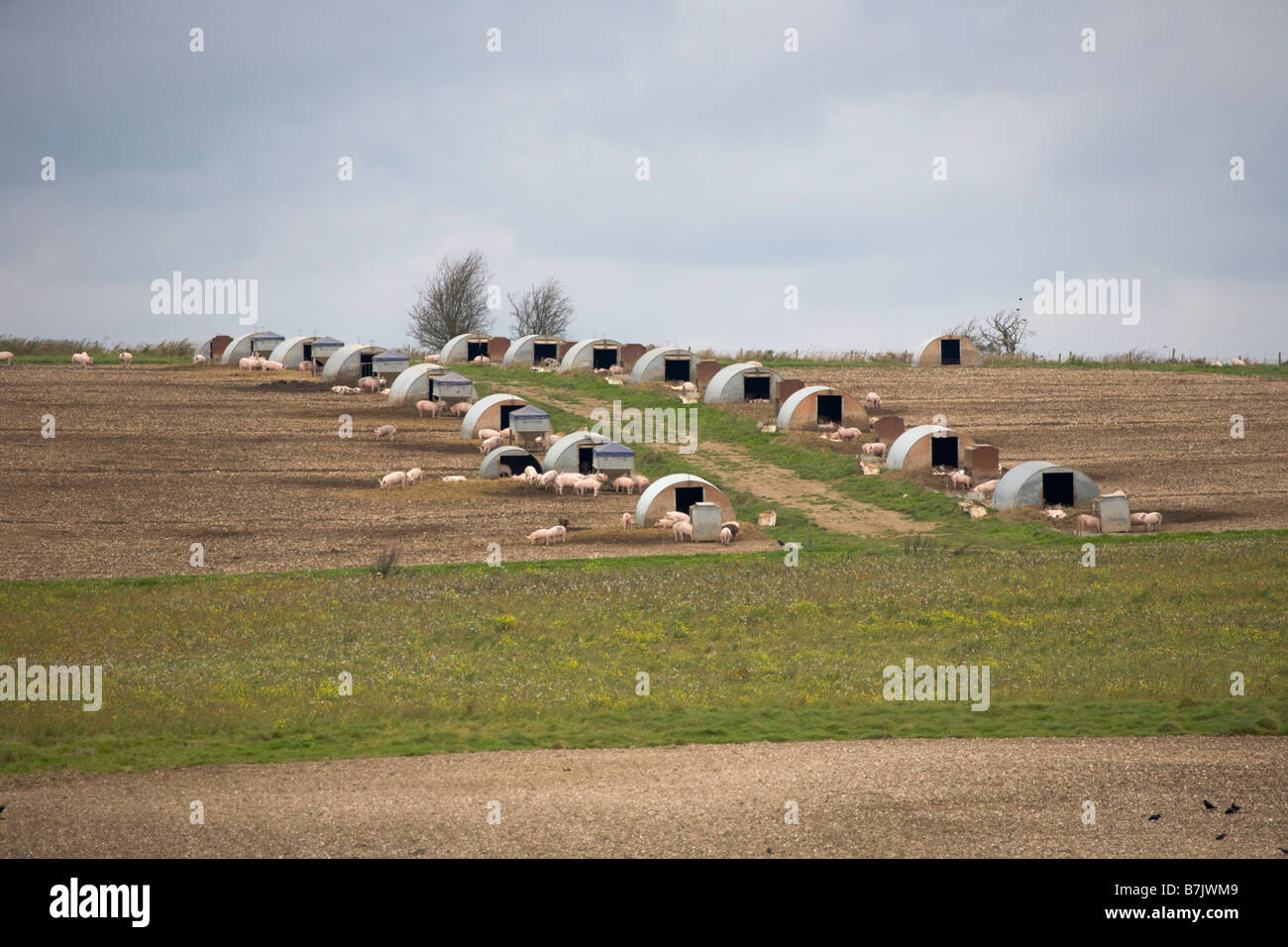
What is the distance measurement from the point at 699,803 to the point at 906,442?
40.2 meters

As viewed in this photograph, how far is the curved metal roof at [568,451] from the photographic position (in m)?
55.5

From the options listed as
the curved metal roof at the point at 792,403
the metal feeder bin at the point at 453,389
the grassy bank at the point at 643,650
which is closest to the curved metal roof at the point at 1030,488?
the grassy bank at the point at 643,650

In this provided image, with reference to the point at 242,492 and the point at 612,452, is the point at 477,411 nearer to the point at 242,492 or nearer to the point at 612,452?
the point at 612,452

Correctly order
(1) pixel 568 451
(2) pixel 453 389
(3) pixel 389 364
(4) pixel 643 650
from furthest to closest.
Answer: (3) pixel 389 364
(2) pixel 453 389
(1) pixel 568 451
(4) pixel 643 650

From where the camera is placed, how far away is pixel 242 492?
50031 mm

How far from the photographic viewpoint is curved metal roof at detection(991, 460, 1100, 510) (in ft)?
156

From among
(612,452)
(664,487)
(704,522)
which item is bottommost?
(704,522)

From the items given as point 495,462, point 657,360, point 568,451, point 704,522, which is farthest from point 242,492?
point 657,360

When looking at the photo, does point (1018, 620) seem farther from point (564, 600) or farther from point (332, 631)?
point (332, 631)

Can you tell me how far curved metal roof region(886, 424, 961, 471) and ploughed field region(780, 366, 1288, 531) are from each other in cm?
345

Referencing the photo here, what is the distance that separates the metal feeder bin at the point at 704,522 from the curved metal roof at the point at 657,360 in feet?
122

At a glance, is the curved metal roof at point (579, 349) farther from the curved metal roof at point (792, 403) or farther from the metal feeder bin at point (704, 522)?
the metal feeder bin at point (704, 522)

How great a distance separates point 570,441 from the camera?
56.1m

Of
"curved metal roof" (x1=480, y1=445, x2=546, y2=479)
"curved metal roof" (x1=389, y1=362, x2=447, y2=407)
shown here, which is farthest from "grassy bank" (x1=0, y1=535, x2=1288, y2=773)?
"curved metal roof" (x1=389, y1=362, x2=447, y2=407)
